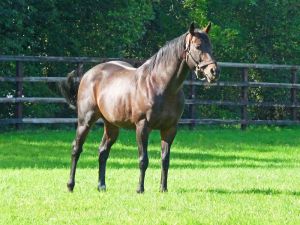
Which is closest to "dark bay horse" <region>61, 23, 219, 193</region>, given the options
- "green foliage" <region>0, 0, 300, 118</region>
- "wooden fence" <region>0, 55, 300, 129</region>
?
"wooden fence" <region>0, 55, 300, 129</region>

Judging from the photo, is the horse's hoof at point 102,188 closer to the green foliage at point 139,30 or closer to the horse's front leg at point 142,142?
the horse's front leg at point 142,142

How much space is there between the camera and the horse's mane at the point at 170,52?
9.44m

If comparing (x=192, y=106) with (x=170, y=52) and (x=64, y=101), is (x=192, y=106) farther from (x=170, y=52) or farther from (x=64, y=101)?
(x=170, y=52)

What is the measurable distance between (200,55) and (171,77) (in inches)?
19.4

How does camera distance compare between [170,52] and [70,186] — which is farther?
[70,186]

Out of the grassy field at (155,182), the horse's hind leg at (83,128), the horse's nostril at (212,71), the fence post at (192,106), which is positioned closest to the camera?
the grassy field at (155,182)

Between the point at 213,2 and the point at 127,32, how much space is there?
234 inches

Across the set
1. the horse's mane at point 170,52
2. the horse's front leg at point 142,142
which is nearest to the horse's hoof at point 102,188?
the horse's front leg at point 142,142

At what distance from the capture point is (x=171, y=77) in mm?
9438

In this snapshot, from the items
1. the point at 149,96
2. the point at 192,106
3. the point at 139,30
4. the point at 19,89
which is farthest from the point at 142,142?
the point at 139,30

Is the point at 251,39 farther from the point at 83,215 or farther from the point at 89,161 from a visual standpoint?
the point at 83,215

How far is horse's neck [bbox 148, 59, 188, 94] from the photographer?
9414mm

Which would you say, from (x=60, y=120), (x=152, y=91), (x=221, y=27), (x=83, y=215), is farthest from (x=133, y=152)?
(x=221, y=27)

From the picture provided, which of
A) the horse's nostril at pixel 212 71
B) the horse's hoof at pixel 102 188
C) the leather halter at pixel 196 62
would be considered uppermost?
the leather halter at pixel 196 62
